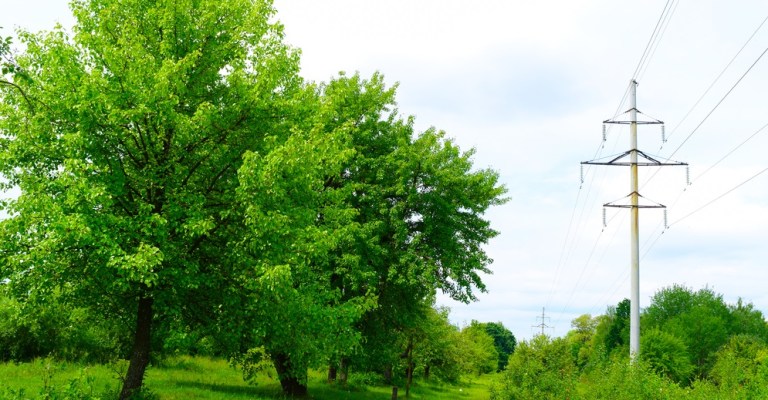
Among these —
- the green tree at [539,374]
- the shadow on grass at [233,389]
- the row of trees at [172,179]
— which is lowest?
the shadow on grass at [233,389]

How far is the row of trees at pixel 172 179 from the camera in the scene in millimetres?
14688

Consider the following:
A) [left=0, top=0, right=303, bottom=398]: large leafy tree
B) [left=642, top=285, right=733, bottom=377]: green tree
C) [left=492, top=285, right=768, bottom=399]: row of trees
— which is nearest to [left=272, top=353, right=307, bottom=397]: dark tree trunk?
[left=0, top=0, right=303, bottom=398]: large leafy tree

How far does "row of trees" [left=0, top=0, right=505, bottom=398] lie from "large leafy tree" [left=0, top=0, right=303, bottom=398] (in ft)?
0.16

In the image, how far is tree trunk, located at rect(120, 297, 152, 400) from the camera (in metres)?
16.5

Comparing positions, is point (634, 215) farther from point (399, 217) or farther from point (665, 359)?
point (665, 359)

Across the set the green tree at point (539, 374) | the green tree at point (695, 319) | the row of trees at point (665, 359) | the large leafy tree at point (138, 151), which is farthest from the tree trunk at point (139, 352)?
the green tree at point (695, 319)

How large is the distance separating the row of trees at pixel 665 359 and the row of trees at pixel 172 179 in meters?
9.33

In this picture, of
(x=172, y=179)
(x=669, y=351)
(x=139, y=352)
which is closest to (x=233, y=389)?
(x=139, y=352)

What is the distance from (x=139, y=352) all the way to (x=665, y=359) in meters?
60.2

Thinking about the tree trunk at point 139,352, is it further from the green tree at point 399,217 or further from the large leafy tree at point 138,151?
the green tree at point 399,217

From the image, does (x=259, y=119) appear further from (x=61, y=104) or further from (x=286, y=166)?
(x=61, y=104)

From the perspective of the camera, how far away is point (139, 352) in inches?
666

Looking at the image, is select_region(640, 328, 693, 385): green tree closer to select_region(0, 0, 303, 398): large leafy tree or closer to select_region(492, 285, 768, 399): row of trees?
select_region(492, 285, 768, 399): row of trees

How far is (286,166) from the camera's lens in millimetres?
15562
